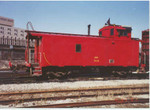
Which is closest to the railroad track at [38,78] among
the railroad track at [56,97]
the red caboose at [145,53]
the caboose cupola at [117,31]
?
the red caboose at [145,53]

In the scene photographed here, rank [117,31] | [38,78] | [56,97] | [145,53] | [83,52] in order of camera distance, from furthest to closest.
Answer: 1. [145,53]
2. [117,31]
3. [83,52]
4. [38,78]
5. [56,97]

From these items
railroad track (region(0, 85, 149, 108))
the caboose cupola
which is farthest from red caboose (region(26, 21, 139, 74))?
railroad track (region(0, 85, 149, 108))

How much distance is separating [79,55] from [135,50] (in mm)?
5314

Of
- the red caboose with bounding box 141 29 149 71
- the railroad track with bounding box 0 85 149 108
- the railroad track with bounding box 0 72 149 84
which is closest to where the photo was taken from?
the railroad track with bounding box 0 85 149 108

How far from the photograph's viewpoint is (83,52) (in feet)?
33.7

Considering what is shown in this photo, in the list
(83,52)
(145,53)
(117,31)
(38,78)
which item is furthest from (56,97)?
(145,53)

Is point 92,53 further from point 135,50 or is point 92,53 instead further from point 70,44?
point 135,50

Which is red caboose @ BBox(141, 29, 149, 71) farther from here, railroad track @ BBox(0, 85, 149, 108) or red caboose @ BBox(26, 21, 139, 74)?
railroad track @ BBox(0, 85, 149, 108)

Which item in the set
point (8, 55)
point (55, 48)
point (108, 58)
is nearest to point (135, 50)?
point (108, 58)

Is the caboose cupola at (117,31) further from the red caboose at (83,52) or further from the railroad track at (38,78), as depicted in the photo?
the railroad track at (38,78)

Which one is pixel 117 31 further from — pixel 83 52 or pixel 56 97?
pixel 56 97

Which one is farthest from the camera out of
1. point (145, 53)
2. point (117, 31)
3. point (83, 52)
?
point (145, 53)

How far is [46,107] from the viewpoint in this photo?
454cm

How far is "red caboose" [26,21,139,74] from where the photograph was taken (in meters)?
9.66
